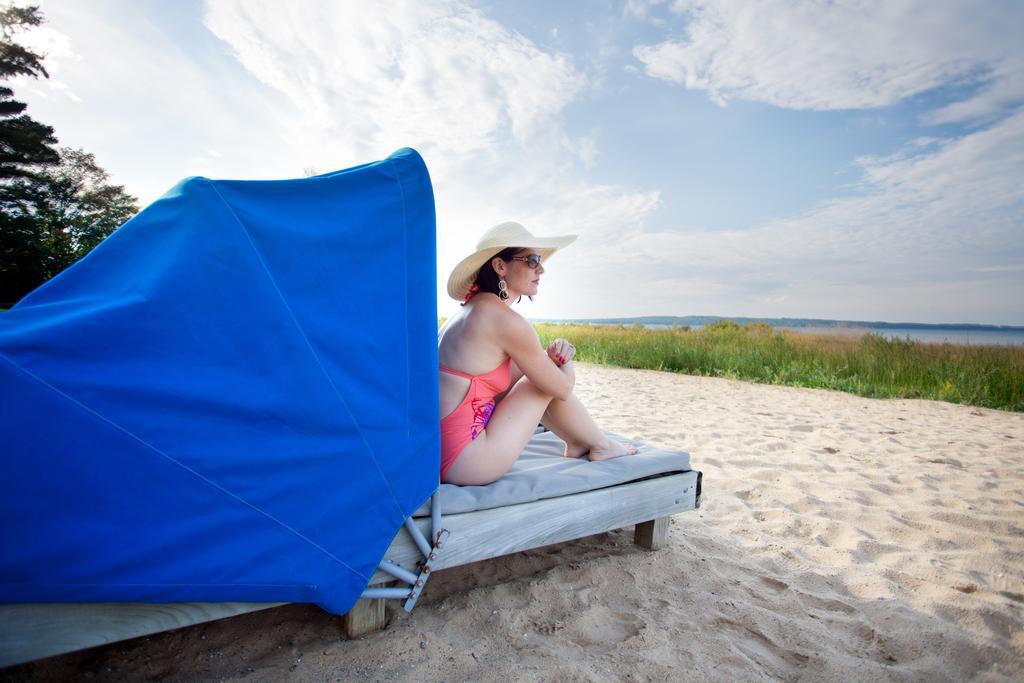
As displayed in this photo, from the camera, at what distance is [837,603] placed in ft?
7.21

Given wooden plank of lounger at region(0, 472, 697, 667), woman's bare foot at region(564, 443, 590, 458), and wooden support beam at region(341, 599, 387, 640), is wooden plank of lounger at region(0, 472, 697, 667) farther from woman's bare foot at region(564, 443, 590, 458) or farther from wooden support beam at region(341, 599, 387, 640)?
woman's bare foot at region(564, 443, 590, 458)

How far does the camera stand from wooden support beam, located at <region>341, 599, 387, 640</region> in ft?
5.99

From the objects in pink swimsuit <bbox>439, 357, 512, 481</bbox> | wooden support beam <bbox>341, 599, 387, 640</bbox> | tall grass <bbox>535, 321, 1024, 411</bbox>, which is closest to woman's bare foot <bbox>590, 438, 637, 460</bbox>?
pink swimsuit <bbox>439, 357, 512, 481</bbox>

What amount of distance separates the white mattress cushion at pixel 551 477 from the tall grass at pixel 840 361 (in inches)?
273

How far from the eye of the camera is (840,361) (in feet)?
29.6

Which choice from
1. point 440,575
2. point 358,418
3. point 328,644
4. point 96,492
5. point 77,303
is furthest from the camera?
point 440,575

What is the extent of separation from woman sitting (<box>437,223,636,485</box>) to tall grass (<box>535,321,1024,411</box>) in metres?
7.32

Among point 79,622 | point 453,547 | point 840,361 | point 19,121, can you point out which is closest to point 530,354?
point 453,547

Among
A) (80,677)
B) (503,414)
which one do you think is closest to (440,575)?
(503,414)

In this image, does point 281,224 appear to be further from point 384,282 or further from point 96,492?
point 96,492

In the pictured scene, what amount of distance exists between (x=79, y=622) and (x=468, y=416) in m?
1.37

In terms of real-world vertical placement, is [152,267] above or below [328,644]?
above

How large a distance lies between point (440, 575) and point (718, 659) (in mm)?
1197

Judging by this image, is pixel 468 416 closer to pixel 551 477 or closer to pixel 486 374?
pixel 486 374
